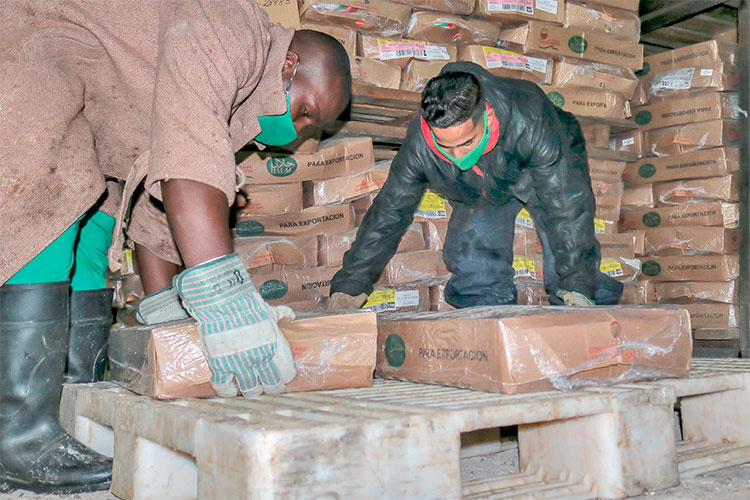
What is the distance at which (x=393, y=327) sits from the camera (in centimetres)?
204

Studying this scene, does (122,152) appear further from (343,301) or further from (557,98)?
(557,98)

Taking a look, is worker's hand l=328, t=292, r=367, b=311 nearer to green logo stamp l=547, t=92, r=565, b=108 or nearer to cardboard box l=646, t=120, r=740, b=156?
green logo stamp l=547, t=92, r=565, b=108

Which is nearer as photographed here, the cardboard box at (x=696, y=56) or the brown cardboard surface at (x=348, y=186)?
the brown cardboard surface at (x=348, y=186)

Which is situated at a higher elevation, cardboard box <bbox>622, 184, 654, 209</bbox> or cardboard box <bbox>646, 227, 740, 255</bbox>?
cardboard box <bbox>622, 184, 654, 209</bbox>

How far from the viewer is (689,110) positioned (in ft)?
13.6

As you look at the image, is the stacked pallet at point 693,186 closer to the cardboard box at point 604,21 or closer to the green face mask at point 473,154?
the cardboard box at point 604,21

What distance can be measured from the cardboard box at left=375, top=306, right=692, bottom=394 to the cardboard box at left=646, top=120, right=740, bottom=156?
2.60 meters

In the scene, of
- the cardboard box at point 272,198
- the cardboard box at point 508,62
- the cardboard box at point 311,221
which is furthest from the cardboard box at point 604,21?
the cardboard box at point 272,198

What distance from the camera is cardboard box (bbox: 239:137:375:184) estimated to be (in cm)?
319

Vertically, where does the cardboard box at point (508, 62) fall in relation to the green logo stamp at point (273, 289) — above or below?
above

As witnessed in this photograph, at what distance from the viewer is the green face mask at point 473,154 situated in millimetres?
2744

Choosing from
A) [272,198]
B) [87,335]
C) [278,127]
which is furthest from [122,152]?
[272,198]

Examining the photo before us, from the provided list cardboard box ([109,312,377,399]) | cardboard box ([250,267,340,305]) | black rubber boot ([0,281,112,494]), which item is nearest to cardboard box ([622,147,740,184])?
cardboard box ([250,267,340,305])

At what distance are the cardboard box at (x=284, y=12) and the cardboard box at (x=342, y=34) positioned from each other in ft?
0.34
